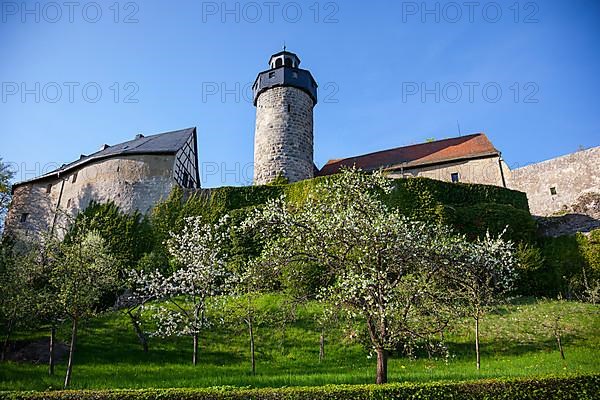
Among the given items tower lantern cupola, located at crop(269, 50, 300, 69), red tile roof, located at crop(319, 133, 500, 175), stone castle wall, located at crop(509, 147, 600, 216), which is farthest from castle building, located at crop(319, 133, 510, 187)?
tower lantern cupola, located at crop(269, 50, 300, 69)

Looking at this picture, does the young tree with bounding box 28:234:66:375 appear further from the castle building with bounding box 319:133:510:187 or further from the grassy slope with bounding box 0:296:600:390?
the castle building with bounding box 319:133:510:187

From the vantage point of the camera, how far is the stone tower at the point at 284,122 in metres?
28.3

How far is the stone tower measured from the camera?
28.3m

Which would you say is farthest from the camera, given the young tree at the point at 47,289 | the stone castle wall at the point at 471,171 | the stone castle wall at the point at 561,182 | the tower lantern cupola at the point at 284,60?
the tower lantern cupola at the point at 284,60

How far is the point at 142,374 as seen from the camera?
11.4 m

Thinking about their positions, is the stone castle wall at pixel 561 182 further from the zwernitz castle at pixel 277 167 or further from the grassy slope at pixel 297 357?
the grassy slope at pixel 297 357

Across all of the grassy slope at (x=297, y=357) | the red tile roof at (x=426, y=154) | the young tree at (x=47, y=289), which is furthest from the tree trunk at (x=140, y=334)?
the red tile roof at (x=426, y=154)

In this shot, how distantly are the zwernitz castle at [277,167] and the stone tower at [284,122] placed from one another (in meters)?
0.07

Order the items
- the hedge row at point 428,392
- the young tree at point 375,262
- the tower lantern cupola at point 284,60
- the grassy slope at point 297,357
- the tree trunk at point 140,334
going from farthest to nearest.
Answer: the tower lantern cupola at point 284,60, the tree trunk at point 140,334, the grassy slope at point 297,357, the young tree at point 375,262, the hedge row at point 428,392

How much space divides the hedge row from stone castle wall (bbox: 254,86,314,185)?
2112 centimetres

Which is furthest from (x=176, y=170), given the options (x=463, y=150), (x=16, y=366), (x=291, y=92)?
(x=463, y=150)

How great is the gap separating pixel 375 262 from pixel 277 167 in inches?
754

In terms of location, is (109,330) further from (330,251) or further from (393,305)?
(393,305)

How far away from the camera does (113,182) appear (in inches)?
1030
